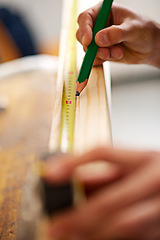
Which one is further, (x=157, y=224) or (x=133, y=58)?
(x=133, y=58)

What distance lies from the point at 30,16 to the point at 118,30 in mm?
2060

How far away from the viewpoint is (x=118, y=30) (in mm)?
493

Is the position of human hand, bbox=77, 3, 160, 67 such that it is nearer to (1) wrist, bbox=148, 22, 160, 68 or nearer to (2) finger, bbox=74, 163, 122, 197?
(1) wrist, bbox=148, 22, 160, 68

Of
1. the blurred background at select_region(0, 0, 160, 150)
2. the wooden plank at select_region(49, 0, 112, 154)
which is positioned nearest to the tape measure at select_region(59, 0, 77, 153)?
the wooden plank at select_region(49, 0, 112, 154)

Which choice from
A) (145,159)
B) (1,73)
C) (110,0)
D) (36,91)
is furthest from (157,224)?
(1,73)

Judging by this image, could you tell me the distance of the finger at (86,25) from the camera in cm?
47

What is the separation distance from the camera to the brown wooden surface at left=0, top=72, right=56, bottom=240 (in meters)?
0.49

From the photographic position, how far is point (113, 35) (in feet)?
1.59

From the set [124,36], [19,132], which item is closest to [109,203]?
[124,36]

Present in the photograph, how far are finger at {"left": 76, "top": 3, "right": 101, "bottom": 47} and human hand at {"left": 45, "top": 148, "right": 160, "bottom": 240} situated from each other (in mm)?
332

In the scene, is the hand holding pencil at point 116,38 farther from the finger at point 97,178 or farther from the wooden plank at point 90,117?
the finger at point 97,178

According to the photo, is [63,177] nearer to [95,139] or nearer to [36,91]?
[95,139]

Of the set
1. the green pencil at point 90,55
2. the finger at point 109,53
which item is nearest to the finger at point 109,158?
the green pencil at point 90,55

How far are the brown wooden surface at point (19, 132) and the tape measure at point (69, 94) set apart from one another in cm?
21
